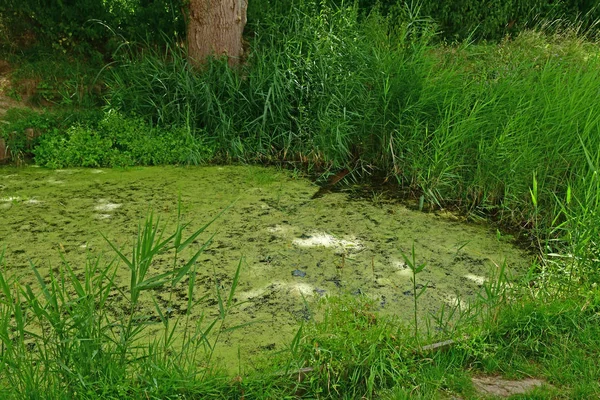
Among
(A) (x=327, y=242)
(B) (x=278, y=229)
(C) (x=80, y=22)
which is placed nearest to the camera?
(A) (x=327, y=242)

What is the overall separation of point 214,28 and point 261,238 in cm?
286

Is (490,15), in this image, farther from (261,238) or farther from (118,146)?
(261,238)

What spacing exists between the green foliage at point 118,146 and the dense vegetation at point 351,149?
0.02 meters

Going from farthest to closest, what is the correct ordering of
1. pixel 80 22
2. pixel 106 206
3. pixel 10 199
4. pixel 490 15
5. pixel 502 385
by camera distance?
pixel 490 15, pixel 80 22, pixel 10 199, pixel 106 206, pixel 502 385

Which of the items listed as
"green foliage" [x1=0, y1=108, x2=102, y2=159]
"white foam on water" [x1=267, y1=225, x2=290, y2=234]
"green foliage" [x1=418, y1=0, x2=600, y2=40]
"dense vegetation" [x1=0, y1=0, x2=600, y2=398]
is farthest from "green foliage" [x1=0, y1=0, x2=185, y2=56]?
"white foam on water" [x1=267, y1=225, x2=290, y2=234]

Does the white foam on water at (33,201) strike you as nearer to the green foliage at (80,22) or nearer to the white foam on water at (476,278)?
the green foliage at (80,22)

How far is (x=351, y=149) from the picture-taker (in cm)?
480

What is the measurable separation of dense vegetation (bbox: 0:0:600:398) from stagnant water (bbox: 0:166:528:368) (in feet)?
0.62

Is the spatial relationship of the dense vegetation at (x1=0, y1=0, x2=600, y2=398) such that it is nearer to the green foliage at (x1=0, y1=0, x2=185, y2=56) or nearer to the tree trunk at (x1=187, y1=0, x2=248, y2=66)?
the green foliage at (x1=0, y1=0, x2=185, y2=56)

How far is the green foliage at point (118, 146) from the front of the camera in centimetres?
470

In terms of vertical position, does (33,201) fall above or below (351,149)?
below

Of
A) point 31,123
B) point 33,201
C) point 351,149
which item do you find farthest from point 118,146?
point 351,149

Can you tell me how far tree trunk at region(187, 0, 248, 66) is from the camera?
5.51m

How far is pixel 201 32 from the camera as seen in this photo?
555 cm
